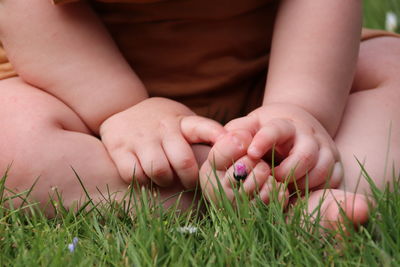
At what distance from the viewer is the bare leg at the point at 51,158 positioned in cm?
142

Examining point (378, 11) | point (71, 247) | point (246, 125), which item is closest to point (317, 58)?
point (246, 125)

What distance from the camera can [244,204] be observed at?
47.1 inches

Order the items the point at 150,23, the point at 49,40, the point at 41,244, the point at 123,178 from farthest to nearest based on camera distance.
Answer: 1. the point at 150,23
2. the point at 49,40
3. the point at 123,178
4. the point at 41,244

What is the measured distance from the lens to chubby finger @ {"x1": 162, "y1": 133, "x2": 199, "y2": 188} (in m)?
1.37

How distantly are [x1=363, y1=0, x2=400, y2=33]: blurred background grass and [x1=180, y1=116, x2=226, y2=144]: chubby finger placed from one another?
1.47 m

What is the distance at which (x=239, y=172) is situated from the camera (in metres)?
1.27

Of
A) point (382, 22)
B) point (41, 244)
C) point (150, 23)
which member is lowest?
point (382, 22)

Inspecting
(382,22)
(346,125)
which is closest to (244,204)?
(346,125)

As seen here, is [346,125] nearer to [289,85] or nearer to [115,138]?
[289,85]

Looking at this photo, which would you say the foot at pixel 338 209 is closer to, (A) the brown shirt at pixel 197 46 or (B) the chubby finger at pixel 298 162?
(B) the chubby finger at pixel 298 162

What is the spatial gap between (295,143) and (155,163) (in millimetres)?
242

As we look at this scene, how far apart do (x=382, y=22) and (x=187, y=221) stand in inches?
69.2

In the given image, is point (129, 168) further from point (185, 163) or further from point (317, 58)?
point (317, 58)

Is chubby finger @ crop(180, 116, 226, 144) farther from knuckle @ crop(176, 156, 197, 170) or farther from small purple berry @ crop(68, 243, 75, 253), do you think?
small purple berry @ crop(68, 243, 75, 253)
